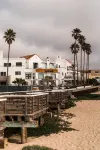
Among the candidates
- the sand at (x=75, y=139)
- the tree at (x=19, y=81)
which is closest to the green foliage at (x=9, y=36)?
the tree at (x=19, y=81)

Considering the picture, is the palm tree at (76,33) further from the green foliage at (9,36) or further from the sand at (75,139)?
the sand at (75,139)


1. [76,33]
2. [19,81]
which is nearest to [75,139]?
[19,81]

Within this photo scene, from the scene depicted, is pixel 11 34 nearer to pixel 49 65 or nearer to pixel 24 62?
pixel 24 62

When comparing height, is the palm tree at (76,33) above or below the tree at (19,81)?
above

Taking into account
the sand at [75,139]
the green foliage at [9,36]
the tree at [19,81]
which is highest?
the green foliage at [9,36]

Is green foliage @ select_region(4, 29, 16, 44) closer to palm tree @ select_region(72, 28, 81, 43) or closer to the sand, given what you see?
palm tree @ select_region(72, 28, 81, 43)

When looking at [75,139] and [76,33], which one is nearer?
[75,139]

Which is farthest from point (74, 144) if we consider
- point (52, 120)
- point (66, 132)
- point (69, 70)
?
point (69, 70)

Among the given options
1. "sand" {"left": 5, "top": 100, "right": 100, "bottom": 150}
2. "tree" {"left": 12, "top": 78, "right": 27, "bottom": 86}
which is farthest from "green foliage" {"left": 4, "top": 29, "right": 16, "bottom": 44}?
"sand" {"left": 5, "top": 100, "right": 100, "bottom": 150}

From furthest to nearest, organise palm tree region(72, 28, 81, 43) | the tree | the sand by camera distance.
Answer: palm tree region(72, 28, 81, 43) → the tree → the sand

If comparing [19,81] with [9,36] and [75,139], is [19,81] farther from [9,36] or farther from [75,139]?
[75,139]

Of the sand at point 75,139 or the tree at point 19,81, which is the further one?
the tree at point 19,81

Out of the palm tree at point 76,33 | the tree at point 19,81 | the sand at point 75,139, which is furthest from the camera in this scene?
the palm tree at point 76,33

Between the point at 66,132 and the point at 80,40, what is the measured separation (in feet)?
334
